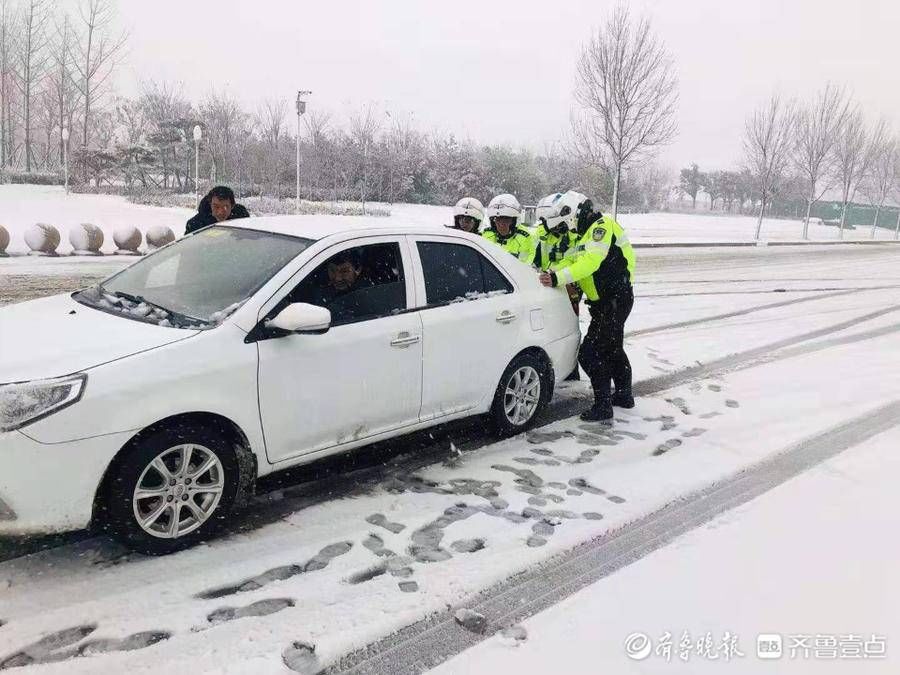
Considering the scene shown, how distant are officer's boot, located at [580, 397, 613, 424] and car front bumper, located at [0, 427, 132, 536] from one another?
11.9 ft

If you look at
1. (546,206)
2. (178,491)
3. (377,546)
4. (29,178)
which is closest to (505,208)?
(546,206)

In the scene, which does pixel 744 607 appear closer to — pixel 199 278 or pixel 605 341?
pixel 605 341

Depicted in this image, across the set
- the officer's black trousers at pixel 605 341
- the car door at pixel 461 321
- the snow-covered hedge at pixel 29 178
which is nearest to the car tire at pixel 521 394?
the car door at pixel 461 321

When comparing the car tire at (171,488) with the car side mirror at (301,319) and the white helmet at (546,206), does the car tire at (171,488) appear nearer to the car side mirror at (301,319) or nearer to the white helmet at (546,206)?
the car side mirror at (301,319)

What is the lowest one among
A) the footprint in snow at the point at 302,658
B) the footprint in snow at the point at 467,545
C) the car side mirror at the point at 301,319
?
the footprint in snow at the point at 302,658

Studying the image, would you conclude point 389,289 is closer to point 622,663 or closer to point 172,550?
point 172,550

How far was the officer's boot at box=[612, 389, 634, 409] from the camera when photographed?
5977 millimetres

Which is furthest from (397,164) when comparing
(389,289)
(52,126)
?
(389,289)

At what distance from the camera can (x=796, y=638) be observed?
9.55 ft

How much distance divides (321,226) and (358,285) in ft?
1.56

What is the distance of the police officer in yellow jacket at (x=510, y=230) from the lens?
6391mm

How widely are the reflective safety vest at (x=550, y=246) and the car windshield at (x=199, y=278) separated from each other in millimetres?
2780

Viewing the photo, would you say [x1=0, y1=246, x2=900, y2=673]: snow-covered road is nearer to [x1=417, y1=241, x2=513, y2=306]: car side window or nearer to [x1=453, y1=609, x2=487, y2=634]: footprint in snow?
[x1=453, y1=609, x2=487, y2=634]: footprint in snow

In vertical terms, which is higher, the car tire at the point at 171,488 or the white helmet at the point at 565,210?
the white helmet at the point at 565,210
